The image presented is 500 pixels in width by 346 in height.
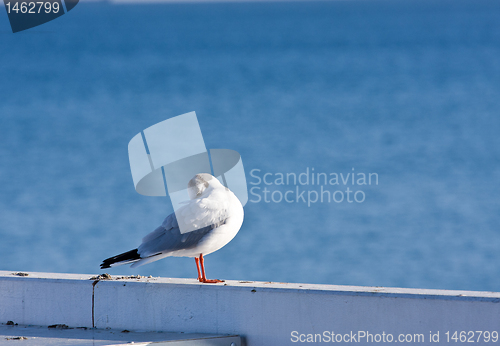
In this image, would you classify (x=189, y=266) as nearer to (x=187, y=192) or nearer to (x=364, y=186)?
(x=364, y=186)

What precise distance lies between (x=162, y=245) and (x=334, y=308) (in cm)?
85

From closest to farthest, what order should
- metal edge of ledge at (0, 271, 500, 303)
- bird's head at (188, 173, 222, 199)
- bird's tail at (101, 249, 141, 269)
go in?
metal edge of ledge at (0, 271, 500, 303) → bird's tail at (101, 249, 141, 269) → bird's head at (188, 173, 222, 199)

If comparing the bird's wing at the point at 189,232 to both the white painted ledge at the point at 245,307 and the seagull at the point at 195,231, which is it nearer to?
the seagull at the point at 195,231

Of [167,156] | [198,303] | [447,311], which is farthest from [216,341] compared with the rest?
[167,156]

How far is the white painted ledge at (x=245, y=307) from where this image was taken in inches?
76.4

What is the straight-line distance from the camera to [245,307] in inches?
85.1

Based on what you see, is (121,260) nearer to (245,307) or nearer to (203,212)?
(203,212)

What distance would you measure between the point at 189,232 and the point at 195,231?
3 centimetres

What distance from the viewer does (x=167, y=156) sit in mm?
3006

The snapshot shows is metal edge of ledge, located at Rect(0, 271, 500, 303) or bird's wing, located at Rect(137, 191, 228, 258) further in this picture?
bird's wing, located at Rect(137, 191, 228, 258)

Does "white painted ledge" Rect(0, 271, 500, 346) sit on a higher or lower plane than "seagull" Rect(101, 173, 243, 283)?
lower

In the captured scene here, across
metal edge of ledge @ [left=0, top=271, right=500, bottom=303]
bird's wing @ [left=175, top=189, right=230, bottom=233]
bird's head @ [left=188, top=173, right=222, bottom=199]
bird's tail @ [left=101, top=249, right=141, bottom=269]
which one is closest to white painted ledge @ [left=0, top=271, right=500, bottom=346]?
metal edge of ledge @ [left=0, top=271, right=500, bottom=303]

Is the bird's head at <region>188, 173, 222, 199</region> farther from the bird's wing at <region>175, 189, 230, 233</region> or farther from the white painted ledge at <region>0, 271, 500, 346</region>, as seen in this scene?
the white painted ledge at <region>0, 271, 500, 346</region>

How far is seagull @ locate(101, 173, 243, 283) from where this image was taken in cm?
248
